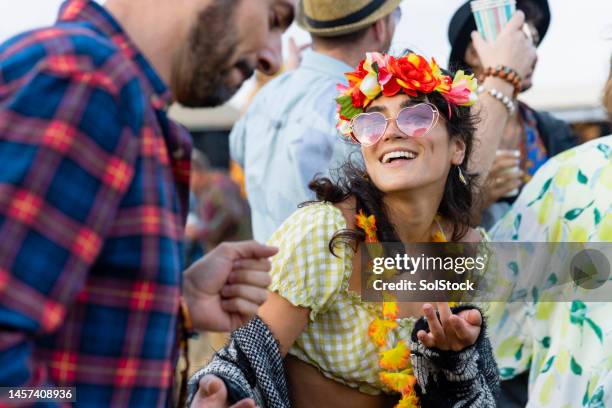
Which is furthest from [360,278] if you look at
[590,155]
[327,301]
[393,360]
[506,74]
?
[506,74]

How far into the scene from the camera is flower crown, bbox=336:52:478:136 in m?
2.55

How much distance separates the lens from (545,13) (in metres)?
3.81

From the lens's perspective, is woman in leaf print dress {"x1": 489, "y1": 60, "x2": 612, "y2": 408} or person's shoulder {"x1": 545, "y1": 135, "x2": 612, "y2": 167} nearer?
woman in leaf print dress {"x1": 489, "y1": 60, "x2": 612, "y2": 408}

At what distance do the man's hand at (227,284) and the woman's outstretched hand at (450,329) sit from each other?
0.67m

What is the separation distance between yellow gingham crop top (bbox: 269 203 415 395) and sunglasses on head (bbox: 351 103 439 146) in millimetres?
258

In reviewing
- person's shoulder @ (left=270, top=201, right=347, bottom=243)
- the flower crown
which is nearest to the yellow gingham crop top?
person's shoulder @ (left=270, top=201, right=347, bottom=243)

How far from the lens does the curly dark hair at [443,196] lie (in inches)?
100.0

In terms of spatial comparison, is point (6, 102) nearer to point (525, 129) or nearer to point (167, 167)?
point (167, 167)

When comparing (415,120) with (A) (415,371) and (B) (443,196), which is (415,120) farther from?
(A) (415,371)

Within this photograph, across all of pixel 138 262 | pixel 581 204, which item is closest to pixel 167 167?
pixel 138 262

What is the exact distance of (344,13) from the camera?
11.0 ft

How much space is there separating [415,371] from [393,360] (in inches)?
2.7

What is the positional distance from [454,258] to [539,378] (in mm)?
566

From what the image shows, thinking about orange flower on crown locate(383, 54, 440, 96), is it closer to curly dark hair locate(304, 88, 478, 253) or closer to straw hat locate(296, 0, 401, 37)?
curly dark hair locate(304, 88, 478, 253)
